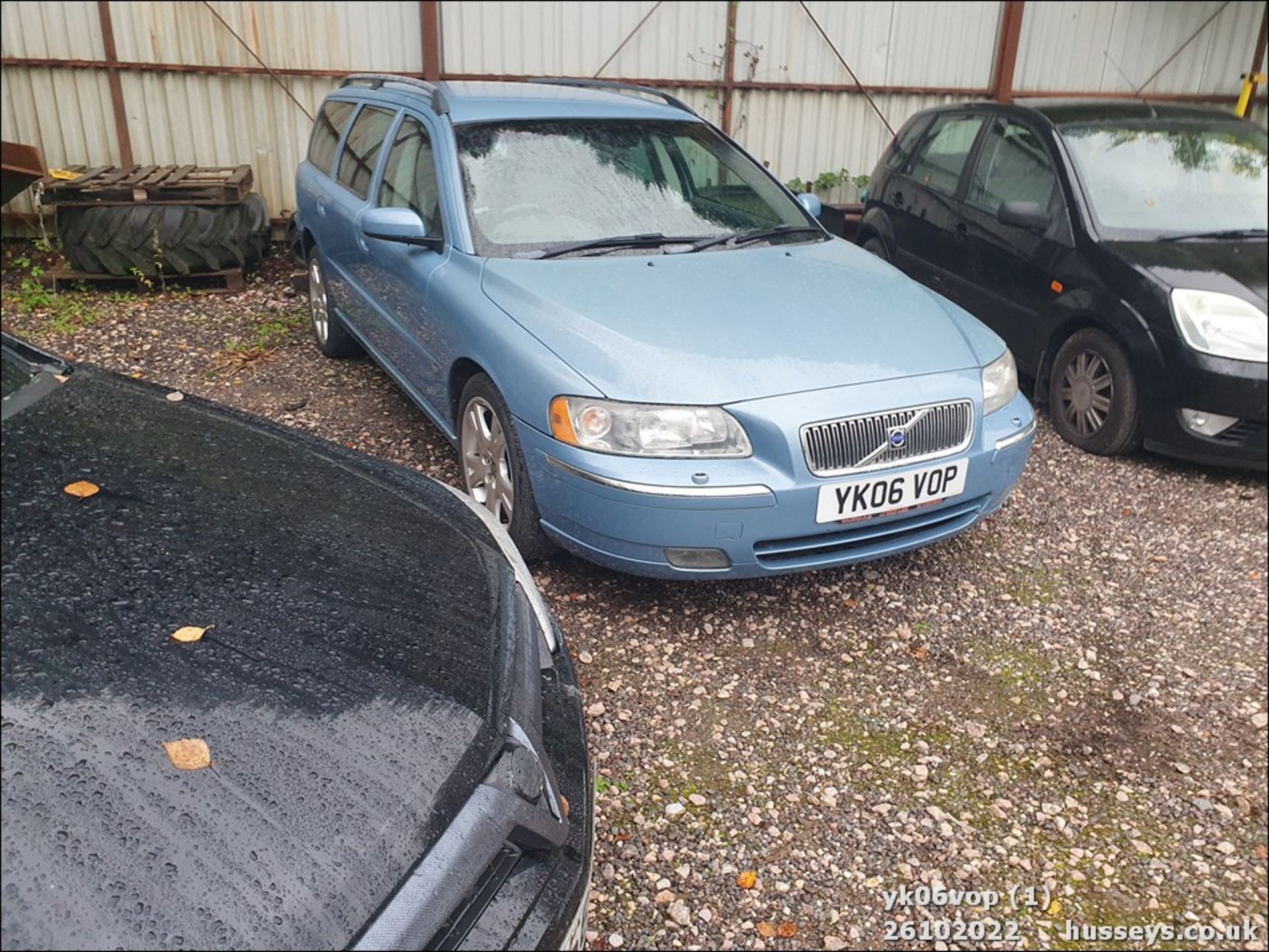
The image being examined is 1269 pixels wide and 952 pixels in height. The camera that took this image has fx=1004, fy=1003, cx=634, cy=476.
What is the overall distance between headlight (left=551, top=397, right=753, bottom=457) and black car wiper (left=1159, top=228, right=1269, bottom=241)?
3.02 metres

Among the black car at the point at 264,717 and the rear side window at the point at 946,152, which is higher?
the rear side window at the point at 946,152

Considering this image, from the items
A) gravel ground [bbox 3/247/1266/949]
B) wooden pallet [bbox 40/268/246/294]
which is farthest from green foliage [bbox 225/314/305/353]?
gravel ground [bbox 3/247/1266/949]

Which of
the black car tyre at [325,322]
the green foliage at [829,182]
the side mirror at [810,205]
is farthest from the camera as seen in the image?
the green foliage at [829,182]

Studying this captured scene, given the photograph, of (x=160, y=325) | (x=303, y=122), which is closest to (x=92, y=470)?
(x=160, y=325)

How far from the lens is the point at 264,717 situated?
1.50 meters

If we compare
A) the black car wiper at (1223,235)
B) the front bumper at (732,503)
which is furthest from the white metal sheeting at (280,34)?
the front bumper at (732,503)

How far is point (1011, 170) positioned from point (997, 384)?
2567mm

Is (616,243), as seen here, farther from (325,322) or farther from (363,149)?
(325,322)

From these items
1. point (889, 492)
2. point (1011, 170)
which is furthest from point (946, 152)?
point (889, 492)

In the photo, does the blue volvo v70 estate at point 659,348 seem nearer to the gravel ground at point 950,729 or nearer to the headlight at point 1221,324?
the gravel ground at point 950,729

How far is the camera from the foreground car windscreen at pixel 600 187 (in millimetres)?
3840

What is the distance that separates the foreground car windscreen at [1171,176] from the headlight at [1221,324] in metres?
0.57

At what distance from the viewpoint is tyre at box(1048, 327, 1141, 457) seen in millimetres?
4613

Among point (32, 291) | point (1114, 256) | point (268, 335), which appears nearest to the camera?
point (1114, 256)
